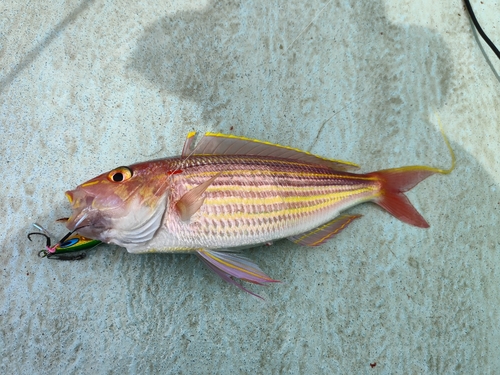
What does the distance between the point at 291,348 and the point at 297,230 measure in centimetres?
61

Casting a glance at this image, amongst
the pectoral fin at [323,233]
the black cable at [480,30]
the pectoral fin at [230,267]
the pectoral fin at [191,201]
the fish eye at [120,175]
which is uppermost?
the fish eye at [120,175]

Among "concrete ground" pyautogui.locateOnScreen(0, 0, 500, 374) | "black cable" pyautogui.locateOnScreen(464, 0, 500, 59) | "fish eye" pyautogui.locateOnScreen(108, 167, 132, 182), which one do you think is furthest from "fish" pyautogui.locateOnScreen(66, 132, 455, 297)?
"black cable" pyautogui.locateOnScreen(464, 0, 500, 59)

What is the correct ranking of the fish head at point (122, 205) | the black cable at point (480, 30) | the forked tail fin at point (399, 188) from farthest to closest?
the black cable at point (480, 30)
the forked tail fin at point (399, 188)
the fish head at point (122, 205)

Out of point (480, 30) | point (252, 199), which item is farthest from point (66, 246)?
point (480, 30)

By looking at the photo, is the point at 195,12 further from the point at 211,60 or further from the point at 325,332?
the point at 325,332

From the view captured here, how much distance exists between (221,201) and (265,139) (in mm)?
593

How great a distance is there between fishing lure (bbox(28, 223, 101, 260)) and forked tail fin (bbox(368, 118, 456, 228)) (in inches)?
55.0

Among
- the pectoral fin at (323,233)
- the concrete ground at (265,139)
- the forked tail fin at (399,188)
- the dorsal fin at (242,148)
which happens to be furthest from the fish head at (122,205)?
the forked tail fin at (399,188)

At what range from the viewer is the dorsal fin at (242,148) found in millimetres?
1475

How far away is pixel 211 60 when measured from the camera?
186cm

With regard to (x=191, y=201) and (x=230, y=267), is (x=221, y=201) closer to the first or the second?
(x=191, y=201)

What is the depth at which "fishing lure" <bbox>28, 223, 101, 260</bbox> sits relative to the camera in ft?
4.95

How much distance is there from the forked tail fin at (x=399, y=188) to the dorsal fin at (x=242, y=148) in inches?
12.8

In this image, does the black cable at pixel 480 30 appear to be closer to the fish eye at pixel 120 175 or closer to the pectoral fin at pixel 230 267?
the pectoral fin at pixel 230 267
